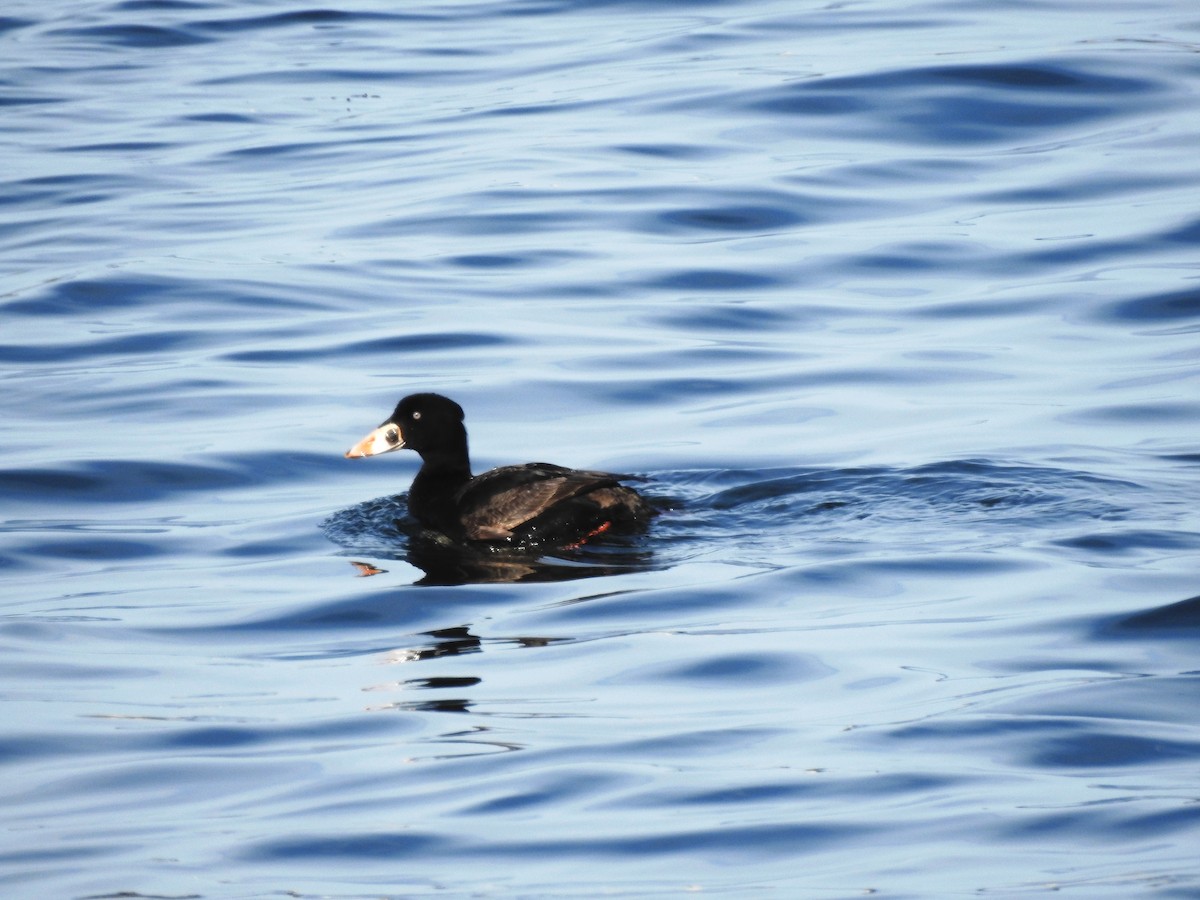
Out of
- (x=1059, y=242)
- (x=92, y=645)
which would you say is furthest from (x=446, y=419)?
(x=1059, y=242)

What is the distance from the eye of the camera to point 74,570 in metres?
9.15

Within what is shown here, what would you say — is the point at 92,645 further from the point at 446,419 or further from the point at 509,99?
the point at 509,99

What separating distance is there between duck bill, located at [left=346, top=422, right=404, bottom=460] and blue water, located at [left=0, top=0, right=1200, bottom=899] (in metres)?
0.39

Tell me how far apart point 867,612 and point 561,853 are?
9.44 ft

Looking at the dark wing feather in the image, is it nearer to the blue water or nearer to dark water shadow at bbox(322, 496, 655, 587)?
dark water shadow at bbox(322, 496, 655, 587)

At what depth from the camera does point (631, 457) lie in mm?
10836

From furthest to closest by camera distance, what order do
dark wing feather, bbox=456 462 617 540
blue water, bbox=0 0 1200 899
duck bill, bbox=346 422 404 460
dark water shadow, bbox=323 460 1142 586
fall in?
1. duck bill, bbox=346 422 404 460
2. dark wing feather, bbox=456 462 617 540
3. dark water shadow, bbox=323 460 1142 586
4. blue water, bbox=0 0 1200 899

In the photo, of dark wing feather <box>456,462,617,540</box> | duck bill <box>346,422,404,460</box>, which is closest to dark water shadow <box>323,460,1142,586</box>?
dark wing feather <box>456,462,617,540</box>

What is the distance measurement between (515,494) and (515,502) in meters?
0.04

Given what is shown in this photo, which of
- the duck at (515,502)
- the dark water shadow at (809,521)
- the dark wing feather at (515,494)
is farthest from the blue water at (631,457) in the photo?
the dark wing feather at (515,494)

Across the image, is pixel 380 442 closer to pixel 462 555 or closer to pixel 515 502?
pixel 462 555

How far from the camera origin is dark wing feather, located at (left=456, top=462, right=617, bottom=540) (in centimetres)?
921

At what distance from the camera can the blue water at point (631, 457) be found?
549 centimetres

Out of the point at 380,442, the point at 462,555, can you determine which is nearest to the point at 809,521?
the point at 462,555
